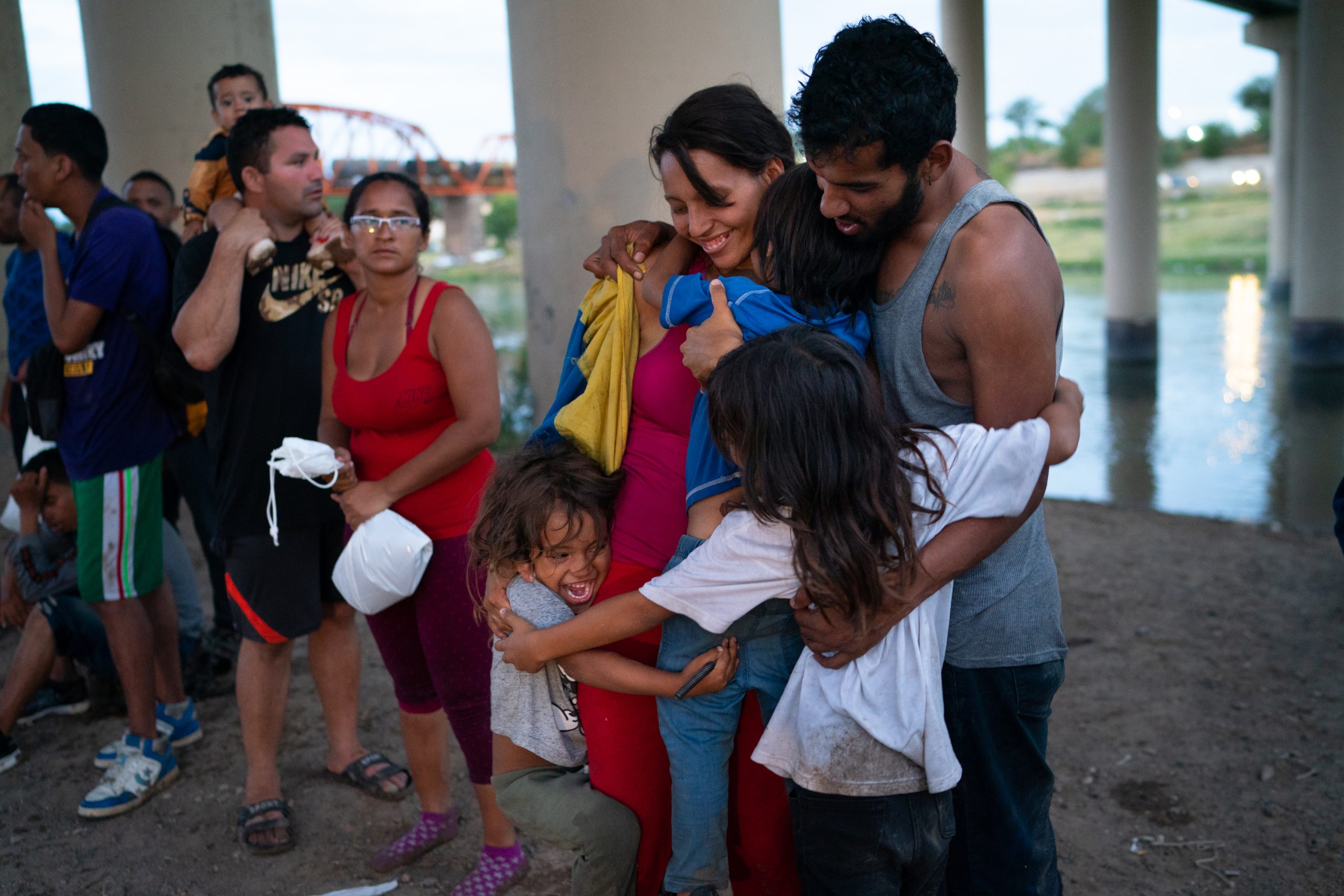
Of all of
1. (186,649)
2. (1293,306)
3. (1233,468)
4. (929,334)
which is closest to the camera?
(929,334)

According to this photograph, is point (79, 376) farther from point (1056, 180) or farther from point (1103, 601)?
point (1056, 180)

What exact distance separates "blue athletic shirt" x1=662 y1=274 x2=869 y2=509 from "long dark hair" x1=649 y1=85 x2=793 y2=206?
0.20 metres

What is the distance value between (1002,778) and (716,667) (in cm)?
58

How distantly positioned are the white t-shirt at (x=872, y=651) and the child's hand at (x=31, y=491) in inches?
123

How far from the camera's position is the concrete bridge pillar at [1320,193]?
14695 mm

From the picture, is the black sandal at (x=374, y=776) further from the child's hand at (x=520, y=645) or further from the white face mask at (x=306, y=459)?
the child's hand at (x=520, y=645)

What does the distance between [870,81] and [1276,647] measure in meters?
3.88

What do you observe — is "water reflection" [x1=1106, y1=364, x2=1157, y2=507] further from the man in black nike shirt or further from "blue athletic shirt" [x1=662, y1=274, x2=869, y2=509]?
"blue athletic shirt" [x1=662, y1=274, x2=869, y2=509]

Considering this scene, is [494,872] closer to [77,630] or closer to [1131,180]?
[77,630]

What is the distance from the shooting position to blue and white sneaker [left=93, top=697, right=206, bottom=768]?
3.73 m

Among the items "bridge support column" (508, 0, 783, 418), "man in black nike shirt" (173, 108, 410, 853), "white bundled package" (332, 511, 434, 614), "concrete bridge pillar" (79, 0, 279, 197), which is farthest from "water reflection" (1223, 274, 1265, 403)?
"white bundled package" (332, 511, 434, 614)

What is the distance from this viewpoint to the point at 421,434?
2.91m

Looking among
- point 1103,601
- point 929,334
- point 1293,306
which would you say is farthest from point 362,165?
point 929,334

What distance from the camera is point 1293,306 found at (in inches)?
613
